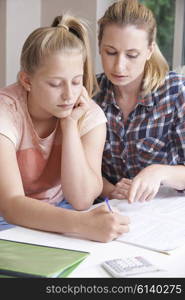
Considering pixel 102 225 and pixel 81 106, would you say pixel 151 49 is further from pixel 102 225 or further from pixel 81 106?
pixel 102 225

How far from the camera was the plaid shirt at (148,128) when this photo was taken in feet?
5.11

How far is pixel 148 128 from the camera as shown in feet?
5.18

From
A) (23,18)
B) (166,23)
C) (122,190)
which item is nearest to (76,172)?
(122,190)

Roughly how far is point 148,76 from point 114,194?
0.42 meters

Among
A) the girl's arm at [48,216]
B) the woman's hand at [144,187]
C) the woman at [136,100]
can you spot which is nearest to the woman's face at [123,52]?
the woman at [136,100]

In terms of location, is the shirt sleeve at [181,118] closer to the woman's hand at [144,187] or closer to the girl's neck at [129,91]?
the girl's neck at [129,91]

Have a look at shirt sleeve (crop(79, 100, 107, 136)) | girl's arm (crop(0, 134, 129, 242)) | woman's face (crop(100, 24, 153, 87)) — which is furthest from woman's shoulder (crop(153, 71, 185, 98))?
girl's arm (crop(0, 134, 129, 242))

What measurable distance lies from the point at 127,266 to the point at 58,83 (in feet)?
1.89

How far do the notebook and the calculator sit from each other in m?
0.06

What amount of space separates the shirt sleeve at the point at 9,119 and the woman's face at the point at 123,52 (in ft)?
1.09

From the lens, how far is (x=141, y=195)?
1.26 metres

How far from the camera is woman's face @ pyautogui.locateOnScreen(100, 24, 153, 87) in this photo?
1.46 meters

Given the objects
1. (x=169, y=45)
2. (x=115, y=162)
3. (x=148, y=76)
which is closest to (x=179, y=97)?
(x=148, y=76)

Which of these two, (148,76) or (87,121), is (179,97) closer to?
(148,76)
